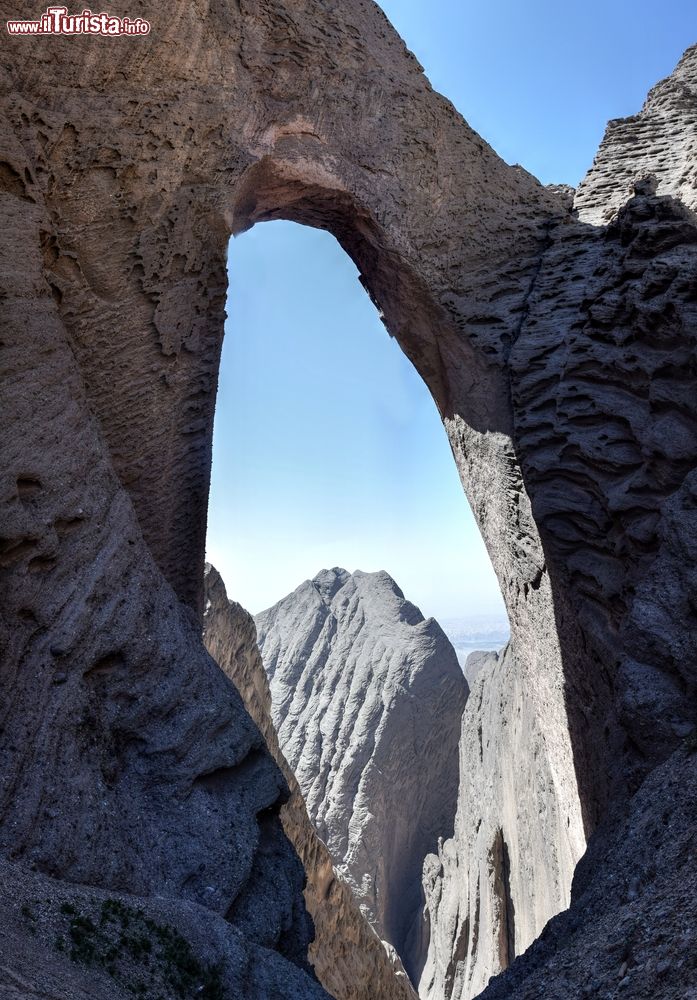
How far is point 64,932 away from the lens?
11.9 ft

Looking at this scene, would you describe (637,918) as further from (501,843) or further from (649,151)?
(501,843)

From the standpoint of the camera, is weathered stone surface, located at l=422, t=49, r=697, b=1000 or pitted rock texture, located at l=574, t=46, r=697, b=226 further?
pitted rock texture, located at l=574, t=46, r=697, b=226

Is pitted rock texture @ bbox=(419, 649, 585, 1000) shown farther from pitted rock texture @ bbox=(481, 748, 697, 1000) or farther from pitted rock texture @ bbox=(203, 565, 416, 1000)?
pitted rock texture @ bbox=(481, 748, 697, 1000)

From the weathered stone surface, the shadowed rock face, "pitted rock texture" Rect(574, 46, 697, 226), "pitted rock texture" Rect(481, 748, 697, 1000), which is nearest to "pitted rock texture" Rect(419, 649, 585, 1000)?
the weathered stone surface

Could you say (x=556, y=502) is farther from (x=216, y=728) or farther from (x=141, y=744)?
(x=141, y=744)

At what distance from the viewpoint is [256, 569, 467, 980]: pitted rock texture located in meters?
25.2

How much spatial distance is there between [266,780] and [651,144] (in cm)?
1134

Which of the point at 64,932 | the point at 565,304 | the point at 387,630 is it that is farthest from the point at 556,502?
the point at 387,630

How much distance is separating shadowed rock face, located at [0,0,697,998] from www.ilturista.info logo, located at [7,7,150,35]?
4.9 inches

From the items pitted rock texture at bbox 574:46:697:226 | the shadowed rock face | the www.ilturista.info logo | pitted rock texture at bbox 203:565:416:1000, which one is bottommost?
pitted rock texture at bbox 203:565:416:1000

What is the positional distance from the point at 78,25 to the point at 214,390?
14.0ft

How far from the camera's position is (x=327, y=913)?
14.7 meters

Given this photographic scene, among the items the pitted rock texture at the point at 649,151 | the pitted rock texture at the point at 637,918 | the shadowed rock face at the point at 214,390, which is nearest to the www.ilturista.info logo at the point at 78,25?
the shadowed rock face at the point at 214,390

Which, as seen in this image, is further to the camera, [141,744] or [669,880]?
[141,744]
